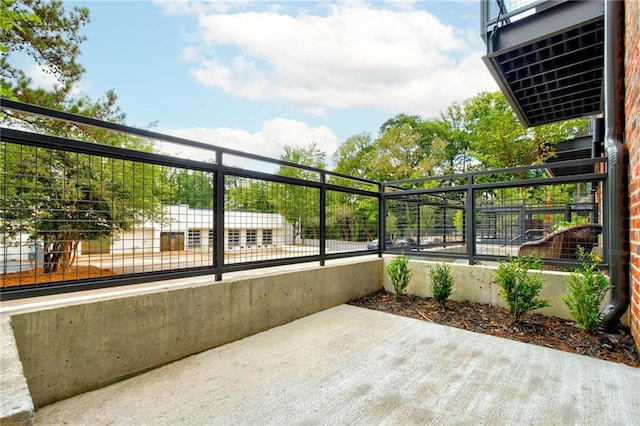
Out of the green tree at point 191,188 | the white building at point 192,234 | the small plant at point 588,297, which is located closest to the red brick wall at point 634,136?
the small plant at point 588,297

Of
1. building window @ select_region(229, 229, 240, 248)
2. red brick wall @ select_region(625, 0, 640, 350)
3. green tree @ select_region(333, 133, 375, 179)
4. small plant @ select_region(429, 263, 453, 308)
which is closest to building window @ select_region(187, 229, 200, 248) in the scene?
building window @ select_region(229, 229, 240, 248)

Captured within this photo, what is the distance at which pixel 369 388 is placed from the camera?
5.91 feet

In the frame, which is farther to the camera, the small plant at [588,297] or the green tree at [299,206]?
the green tree at [299,206]

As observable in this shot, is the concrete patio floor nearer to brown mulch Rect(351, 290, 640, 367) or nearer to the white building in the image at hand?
brown mulch Rect(351, 290, 640, 367)

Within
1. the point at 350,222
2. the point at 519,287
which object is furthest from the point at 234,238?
the point at 519,287

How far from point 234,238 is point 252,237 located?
214 millimetres

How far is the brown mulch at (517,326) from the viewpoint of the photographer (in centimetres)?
232

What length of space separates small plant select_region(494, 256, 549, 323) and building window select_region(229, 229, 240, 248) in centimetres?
258

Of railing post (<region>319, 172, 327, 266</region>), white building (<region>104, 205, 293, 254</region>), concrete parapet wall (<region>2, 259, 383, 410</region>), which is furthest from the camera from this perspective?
railing post (<region>319, 172, 327, 266</region>)

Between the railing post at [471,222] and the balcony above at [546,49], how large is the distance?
5.05 ft

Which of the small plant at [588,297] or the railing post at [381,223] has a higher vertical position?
the railing post at [381,223]

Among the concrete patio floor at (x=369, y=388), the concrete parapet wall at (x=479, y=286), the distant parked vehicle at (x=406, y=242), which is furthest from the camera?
the distant parked vehicle at (x=406, y=242)

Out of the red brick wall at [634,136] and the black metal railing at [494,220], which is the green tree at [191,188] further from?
the red brick wall at [634,136]

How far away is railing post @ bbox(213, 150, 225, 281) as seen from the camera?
2.55m
